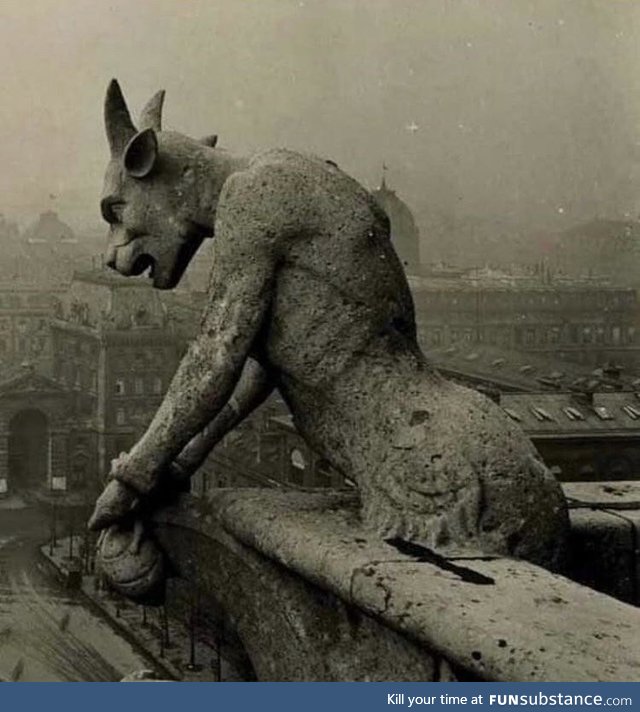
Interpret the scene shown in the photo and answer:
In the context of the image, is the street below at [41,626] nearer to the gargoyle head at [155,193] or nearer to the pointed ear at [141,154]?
the gargoyle head at [155,193]

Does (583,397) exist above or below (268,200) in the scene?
below

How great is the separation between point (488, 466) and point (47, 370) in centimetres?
1123

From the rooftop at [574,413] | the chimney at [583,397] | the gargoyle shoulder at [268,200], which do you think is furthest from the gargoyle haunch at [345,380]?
the chimney at [583,397]

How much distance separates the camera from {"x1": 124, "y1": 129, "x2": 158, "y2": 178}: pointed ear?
273cm

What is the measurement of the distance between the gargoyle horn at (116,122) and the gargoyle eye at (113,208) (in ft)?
0.37

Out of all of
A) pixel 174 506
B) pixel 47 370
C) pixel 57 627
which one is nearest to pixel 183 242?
pixel 174 506

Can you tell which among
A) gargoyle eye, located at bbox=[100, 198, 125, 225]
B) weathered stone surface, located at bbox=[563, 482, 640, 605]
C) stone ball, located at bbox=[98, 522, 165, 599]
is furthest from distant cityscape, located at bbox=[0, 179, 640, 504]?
stone ball, located at bbox=[98, 522, 165, 599]

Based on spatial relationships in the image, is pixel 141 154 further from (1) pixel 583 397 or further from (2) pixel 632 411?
(2) pixel 632 411

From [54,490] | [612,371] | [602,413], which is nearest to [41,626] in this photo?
[54,490]

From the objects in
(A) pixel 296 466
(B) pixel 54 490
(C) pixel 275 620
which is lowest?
(B) pixel 54 490

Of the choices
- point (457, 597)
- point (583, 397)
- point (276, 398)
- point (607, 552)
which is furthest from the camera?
point (276, 398)

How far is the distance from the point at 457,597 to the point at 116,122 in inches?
58.7

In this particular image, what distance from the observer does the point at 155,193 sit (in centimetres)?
281

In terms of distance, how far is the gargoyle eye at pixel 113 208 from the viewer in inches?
113
